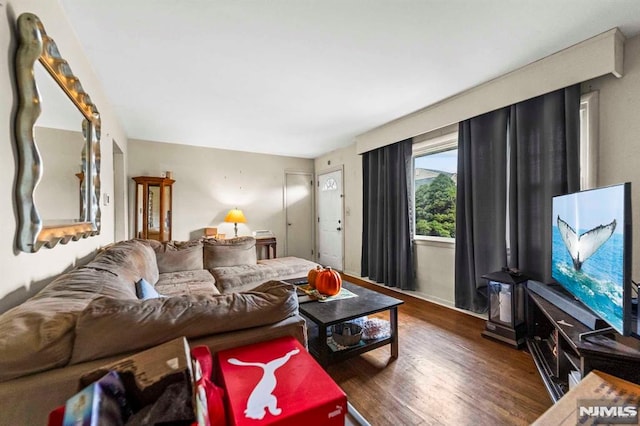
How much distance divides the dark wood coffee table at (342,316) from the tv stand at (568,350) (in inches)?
36.2

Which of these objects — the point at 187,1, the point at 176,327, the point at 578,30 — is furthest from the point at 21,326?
the point at 578,30

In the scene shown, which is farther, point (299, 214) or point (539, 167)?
point (299, 214)

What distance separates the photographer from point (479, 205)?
2686mm

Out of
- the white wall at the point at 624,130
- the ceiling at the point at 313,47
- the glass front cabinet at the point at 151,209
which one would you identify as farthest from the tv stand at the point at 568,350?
the glass front cabinet at the point at 151,209

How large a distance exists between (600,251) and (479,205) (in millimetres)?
1433

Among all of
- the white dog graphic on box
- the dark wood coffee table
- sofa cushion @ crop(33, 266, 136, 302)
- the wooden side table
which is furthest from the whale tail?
the wooden side table

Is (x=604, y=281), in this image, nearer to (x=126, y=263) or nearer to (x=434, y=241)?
(x=434, y=241)

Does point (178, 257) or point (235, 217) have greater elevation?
point (235, 217)

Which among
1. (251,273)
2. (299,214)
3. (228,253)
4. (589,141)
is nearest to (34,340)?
(251,273)

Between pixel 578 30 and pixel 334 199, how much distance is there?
378 cm

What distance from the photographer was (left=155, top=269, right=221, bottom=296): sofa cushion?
7.93 ft

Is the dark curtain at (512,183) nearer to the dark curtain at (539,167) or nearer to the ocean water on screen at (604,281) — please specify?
the dark curtain at (539,167)

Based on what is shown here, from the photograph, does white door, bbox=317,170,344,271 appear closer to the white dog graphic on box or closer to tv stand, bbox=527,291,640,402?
tv stand, bbox=527,291,640,402

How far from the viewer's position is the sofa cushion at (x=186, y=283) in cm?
242
